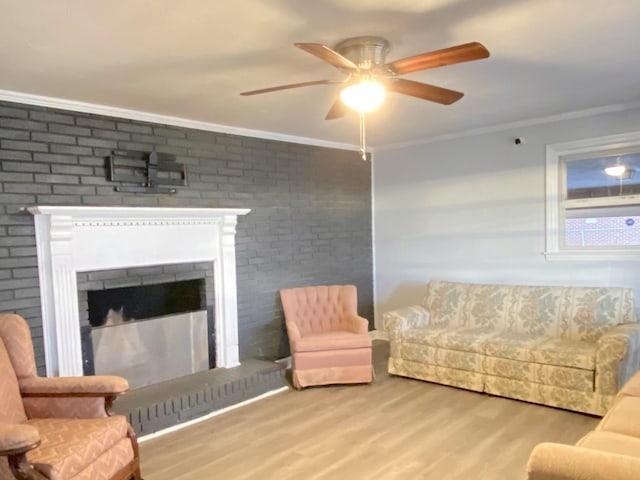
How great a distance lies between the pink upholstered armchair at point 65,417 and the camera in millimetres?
2131

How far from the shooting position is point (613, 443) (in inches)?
77.5

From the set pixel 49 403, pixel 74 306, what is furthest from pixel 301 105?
pixel 49 403

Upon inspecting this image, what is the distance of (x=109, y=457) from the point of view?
2336 mm

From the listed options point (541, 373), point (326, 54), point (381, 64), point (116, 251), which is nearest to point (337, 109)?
point (381, 64)

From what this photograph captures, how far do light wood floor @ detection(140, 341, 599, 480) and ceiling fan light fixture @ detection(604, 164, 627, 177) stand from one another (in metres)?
2.15

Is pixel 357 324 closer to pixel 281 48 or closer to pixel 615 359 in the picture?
pixel 615 359

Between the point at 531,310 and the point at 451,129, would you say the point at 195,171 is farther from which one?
the point at 531,310

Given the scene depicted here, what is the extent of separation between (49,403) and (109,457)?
0.50 metres

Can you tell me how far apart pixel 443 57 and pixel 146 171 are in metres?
2.58

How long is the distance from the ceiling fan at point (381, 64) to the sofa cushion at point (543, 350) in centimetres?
214

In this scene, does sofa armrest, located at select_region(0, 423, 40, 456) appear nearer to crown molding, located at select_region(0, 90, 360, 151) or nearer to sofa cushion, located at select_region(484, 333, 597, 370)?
crown molding, located at select_region(0, 90, 360, 151)

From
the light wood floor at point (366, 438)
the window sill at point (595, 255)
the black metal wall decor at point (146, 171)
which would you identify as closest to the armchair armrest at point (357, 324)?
the light wood floor at point (366, 438)

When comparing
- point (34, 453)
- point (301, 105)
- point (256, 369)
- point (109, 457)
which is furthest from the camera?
point (256, 369)

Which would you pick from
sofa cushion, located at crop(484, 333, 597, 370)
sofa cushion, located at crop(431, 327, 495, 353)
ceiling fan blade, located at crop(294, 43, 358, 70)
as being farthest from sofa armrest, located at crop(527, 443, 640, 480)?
sofa cushion, located at crop(431, 327, 495, 353)
